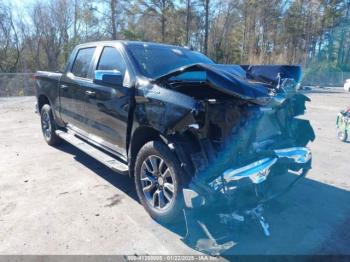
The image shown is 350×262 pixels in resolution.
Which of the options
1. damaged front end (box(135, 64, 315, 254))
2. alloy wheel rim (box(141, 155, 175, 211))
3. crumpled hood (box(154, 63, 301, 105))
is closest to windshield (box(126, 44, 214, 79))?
crumpled hood (box(154, 63, 301, 105))

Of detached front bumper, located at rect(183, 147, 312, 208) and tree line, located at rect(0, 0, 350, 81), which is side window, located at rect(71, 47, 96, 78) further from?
tree line, located at rect(0, 0, 350, 81)

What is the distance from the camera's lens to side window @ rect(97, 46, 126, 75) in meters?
3.96

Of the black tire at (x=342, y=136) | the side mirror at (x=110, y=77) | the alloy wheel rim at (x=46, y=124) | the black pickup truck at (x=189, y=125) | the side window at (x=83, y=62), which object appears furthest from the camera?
the black tire at (x=342, y=136)

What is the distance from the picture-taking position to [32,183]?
4457 mm

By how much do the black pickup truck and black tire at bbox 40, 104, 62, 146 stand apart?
1.81 m

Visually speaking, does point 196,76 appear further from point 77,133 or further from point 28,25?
point 28,25

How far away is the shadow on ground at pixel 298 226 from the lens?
295 cm

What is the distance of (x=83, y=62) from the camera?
4.99 metres

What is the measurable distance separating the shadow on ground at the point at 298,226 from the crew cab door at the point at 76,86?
1241 millimetres

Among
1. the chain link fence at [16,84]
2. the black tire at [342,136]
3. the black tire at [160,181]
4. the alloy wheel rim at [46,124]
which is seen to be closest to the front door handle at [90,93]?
the black tire at [160,181]

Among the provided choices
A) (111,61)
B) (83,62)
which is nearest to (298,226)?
(111,61)

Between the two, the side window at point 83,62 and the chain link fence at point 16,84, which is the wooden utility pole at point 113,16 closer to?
the chain link fence at point 16,84

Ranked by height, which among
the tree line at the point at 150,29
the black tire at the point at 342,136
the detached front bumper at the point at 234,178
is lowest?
the black tire at the point at 342,136

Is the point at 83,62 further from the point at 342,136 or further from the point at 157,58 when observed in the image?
the point at 342,136
